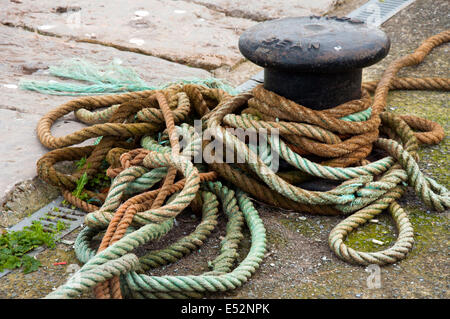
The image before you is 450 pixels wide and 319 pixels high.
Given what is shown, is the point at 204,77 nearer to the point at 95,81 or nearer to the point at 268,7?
the point at 95,81

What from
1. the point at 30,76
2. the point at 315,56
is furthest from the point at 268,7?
the point at 315,56

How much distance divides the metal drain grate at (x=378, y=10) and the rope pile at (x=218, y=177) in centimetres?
176

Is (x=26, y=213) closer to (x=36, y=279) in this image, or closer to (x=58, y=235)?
(x=58, y=235)

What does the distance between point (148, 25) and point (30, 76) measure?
1251 millimetres

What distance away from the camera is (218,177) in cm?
226

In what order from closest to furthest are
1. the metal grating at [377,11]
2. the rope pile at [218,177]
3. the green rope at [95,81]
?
the rope pile at [218,177] < the green rope at [95,81] < the metal grating at [377,11]

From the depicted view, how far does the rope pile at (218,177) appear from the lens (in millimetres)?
1754

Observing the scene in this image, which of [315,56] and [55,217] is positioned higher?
[315,56]

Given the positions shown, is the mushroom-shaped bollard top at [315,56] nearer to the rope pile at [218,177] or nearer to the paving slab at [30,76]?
the rope pile at [218,177]

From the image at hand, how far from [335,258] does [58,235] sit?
3.40 feet

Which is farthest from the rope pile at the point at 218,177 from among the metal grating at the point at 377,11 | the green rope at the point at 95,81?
the metal grating at the point at 377,11

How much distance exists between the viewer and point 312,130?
2164 millimetres

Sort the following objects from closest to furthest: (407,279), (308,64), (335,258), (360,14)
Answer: (407,279)
(335,258)
(308,64)
(360,14)

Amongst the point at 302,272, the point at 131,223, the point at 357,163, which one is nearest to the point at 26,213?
the point at 131,223
